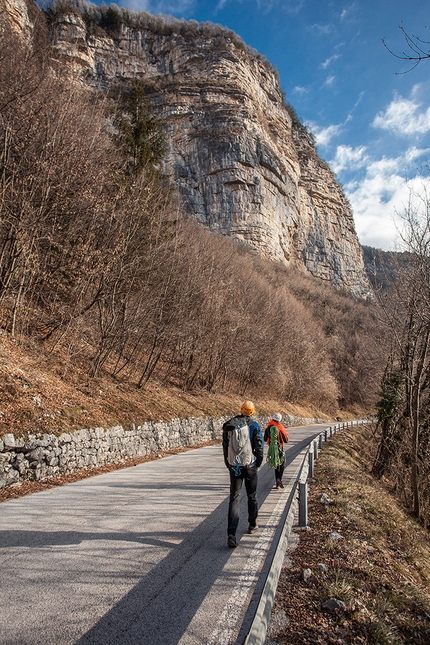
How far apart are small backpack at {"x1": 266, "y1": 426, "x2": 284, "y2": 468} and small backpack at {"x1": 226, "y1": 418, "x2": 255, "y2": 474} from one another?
335cm

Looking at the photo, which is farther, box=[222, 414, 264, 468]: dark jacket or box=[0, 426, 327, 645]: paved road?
box=[222, 414, 264, 468]: dark jacket

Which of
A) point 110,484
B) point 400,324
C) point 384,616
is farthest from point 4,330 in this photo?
point 400,324

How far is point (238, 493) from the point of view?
4.86 m

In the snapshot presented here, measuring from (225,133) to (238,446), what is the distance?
268 ft

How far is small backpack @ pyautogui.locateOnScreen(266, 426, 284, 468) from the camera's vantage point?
8203 mm

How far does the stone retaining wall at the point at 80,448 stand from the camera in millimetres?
7398

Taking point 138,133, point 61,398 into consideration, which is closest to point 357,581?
point 61,398

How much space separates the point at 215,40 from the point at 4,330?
100514 mm

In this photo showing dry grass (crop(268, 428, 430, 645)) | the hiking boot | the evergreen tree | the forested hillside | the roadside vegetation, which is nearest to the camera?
dry grass (crop(268, 428, 430, 645))

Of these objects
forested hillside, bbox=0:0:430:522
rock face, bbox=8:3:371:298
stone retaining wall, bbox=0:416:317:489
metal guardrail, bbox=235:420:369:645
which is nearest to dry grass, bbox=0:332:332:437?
forested hillside, bbox=0:0:430:522

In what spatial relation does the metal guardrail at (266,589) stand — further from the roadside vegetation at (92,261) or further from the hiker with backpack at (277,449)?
the roadside vegetation at (92,261)

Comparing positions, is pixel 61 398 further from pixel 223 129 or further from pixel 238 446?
pixel 223 129

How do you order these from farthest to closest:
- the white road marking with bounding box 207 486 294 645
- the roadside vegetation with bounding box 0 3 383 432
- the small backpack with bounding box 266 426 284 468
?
the roadside vegetation with bounding box 0 3 383 432 < the small backpack with bounding box 266 426 284 468 < the white road marking with bounding box 207 486 294 645

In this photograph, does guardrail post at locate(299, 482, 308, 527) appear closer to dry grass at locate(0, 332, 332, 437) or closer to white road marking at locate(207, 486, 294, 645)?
white road marking at locate(207, 486, 294, 645)
